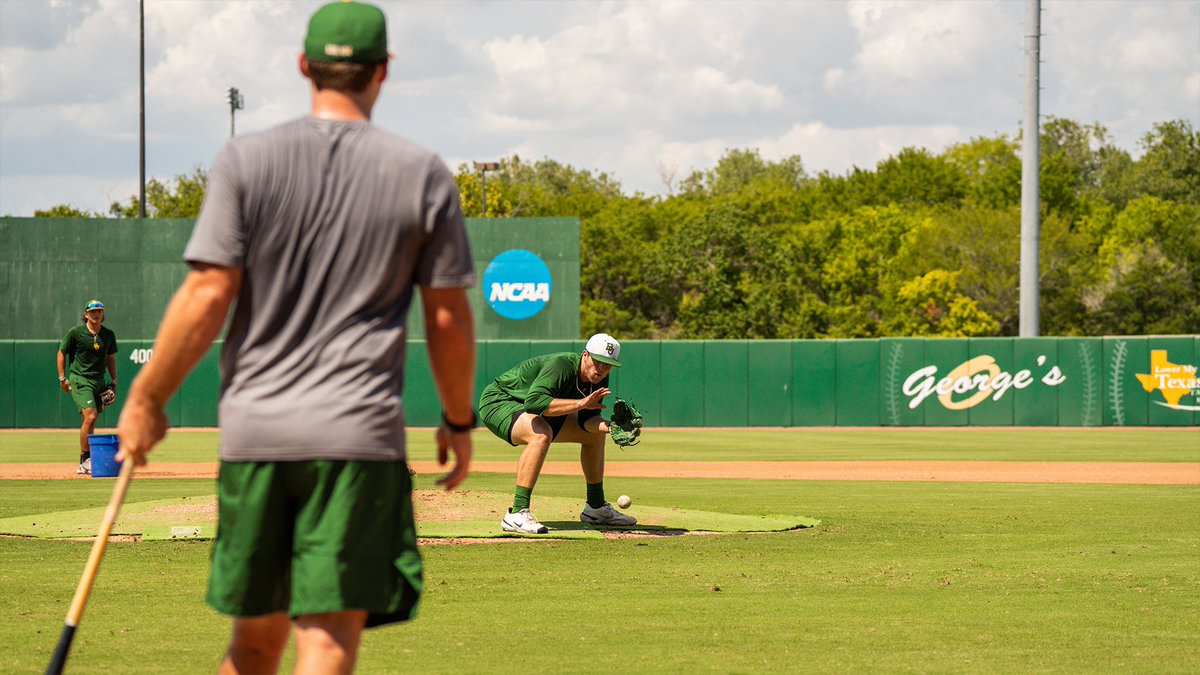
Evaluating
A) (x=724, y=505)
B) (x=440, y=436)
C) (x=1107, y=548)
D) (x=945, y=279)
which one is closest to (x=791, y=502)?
(x=724, y=505)

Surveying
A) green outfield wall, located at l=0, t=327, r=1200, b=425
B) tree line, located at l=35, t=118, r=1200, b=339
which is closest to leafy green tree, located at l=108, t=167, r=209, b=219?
tree line, located at l=35, t=118, r=1200, b=339

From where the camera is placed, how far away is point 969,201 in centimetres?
6938

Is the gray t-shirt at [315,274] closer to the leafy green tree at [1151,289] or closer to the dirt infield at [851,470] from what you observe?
the dirt infield at [851,470]

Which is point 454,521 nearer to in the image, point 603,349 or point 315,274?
point 603,349

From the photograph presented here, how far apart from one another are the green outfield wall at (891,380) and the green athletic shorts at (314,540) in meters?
28.8

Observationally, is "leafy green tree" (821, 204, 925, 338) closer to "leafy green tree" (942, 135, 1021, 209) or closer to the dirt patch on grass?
"leafy green tree" (942, 135, 1021, 209)

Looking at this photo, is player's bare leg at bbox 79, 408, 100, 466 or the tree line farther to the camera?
the tree line

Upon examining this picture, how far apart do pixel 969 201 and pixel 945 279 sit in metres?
9.31

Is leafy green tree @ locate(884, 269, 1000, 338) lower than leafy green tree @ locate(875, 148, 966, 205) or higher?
lower

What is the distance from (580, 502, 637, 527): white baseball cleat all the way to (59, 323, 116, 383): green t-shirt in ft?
25.8

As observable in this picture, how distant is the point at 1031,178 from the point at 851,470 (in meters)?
20.0

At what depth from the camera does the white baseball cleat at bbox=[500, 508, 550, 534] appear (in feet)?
34.9

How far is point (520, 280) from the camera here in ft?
116

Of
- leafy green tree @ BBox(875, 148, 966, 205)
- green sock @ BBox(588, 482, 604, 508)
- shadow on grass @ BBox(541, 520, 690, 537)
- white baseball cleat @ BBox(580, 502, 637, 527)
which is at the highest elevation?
leafy green tree @ BBox(875, 148, 966, 205)
